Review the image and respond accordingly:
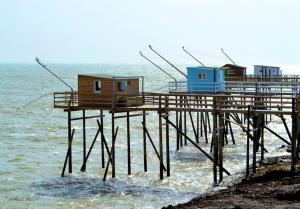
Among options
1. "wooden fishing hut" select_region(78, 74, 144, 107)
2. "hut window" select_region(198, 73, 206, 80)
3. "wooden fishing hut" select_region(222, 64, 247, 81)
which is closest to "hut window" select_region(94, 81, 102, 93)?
"wooden fishing hut" select_region(78, 74, 144, 107)

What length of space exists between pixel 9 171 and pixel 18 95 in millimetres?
79457

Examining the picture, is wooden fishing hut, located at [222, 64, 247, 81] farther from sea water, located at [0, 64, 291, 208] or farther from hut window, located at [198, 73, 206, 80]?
hut window, located at [198, 73, 206, 80]

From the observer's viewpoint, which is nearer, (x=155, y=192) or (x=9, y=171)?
(x=155, y=192)

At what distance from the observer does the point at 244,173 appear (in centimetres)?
3156

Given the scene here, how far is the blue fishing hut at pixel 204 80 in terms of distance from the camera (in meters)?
40.6

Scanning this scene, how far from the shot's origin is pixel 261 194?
23234 millimetres

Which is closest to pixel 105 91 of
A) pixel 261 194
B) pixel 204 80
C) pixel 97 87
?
pixel 97 87

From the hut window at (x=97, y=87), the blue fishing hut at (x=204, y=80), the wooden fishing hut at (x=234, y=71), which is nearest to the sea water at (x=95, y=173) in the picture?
the blue fishing hut at (x=204, y=80)

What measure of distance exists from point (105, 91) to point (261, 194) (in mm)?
12982

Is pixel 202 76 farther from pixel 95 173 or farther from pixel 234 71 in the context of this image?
pixel 234 71

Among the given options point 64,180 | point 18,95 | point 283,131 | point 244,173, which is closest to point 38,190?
point 64,180

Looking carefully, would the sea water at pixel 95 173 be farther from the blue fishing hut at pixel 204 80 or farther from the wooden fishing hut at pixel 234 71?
the wooden fishing hut at pixel 234 71

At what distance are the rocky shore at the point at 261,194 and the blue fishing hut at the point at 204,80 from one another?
1202 centimetres

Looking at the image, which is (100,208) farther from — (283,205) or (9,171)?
(9,171)
